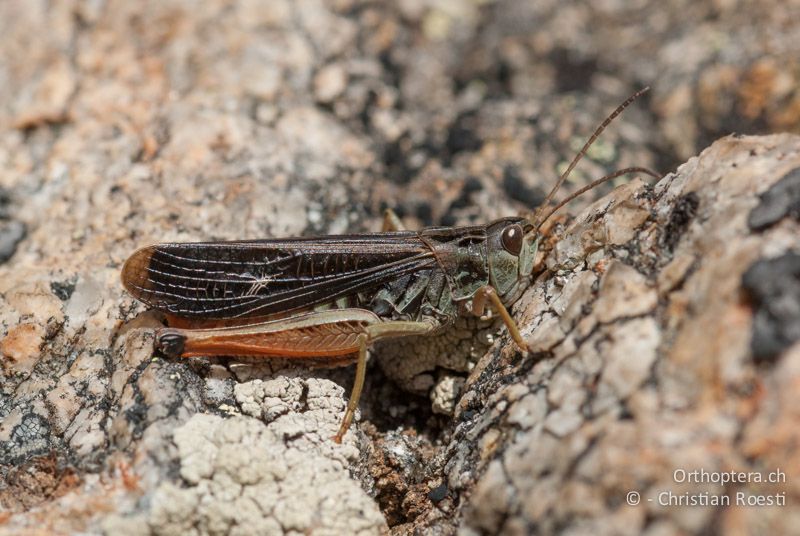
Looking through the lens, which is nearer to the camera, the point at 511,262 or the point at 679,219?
the point at 679,219

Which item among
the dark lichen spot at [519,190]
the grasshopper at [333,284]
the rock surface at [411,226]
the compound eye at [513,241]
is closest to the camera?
the rock surface at [411,226]

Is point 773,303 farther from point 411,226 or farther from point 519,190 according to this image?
point 411,226

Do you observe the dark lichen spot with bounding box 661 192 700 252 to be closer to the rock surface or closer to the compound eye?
the rock surface

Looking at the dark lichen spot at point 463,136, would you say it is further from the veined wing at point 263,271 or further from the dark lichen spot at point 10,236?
the dark lichen spot at point 10,236

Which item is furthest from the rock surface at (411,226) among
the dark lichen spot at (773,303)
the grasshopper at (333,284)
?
the grasshopper at (333,284)

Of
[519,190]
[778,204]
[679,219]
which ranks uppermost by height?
[519,190]

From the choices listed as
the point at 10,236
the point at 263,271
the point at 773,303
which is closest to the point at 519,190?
the point at 263,271

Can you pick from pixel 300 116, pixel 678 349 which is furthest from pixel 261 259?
pixel 678 349
